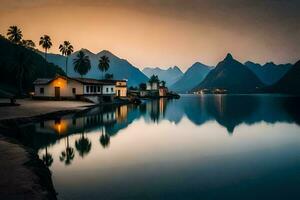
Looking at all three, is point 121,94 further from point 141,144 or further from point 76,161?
point 76,161

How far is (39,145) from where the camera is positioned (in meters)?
23.9

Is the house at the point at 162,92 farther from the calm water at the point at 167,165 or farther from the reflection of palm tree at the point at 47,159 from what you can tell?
the reflection of palm tree at the point at 47,159

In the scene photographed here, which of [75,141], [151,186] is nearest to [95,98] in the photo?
[75,141]

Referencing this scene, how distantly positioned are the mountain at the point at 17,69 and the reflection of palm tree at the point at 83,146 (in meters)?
70.5

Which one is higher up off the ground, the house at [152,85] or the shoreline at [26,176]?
the house at [152,85]

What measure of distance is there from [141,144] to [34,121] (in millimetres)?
17007

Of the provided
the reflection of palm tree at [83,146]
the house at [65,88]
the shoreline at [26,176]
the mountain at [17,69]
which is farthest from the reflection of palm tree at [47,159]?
the mountain at [17,69]

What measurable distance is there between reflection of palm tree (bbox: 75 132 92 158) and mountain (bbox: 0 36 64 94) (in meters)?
70.5

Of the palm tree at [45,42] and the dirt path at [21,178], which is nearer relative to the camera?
the dirt path at [21,178]

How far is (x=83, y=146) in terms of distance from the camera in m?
24.5

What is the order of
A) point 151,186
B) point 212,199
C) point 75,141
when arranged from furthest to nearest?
1. point 75,141
2. point 151,186
3. point 212,199

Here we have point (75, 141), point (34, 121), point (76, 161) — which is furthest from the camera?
point (34, 121)

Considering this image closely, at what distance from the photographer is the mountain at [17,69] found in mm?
90031

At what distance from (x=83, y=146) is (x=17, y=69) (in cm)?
7768
